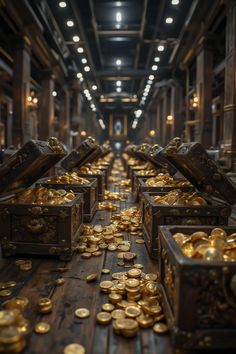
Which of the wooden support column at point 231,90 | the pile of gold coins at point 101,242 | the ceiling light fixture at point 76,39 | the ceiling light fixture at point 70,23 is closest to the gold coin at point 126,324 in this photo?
the pile of gold coins at point 101,242

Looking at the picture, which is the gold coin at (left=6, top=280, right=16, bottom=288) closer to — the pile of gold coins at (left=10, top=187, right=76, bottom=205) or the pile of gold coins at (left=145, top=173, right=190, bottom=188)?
the pile of gold coins at (left=10, top=187, right=76, bottom=205)

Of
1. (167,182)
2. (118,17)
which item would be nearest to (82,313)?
(167,182)

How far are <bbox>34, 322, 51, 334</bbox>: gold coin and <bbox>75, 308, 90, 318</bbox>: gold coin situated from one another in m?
0.18

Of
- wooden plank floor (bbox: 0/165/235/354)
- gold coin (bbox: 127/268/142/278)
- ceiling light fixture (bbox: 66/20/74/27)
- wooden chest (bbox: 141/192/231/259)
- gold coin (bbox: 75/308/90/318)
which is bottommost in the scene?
wooden plank floor (bbox: 0/165/235/354)

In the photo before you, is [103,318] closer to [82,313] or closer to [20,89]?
[82,313]

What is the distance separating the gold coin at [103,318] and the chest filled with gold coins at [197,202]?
1033 millimetres

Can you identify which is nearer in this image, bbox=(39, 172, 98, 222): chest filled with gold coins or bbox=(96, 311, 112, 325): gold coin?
bbox=(96, 311, 112, 325): gold coin

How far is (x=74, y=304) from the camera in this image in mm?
1907

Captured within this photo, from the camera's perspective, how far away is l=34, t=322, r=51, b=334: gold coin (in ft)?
5.22

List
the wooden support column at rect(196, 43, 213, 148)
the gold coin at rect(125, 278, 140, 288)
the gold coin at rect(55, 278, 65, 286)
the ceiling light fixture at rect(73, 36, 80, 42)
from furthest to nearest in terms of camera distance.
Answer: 1. the ceiling light fixture at rect(73, 36, 80, 42)
2. the wooden support column at rect(196, 43, 213, 148)
3. the gold coin at rect(55, 278, 65, 286)
4. the gold coin at rect(125, 278, 140, 288)

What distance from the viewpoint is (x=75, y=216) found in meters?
2.92

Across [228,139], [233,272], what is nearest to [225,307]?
[233,272]

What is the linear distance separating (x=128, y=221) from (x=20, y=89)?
7415 millimetres

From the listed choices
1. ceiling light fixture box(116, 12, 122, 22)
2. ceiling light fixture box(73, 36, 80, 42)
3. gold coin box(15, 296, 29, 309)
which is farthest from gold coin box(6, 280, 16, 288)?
ceiling light fixture box(116, 12, 122, 22)
